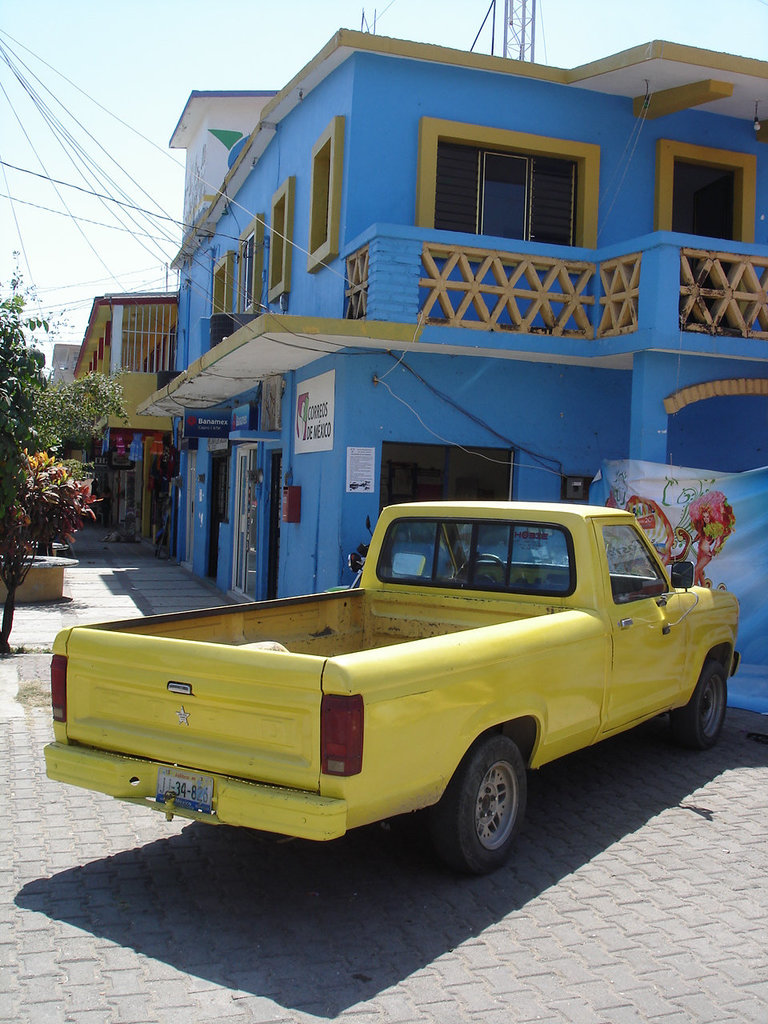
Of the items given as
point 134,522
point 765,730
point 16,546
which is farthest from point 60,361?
point 765,730

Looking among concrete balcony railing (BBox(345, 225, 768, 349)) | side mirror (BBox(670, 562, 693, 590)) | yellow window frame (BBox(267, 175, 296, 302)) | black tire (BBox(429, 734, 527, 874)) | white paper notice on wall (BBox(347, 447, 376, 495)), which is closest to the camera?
black tire (BBox(429, 734, 527, 874))

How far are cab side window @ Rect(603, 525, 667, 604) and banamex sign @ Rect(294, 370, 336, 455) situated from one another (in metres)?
4.64

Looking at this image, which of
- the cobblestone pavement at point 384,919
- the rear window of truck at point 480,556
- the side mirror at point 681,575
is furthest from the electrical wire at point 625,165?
the cobblestone pavement at point 384,919

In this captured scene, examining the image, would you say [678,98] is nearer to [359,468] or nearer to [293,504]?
[359,468]

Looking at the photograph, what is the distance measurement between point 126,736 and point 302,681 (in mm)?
1036

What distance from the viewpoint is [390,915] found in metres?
4.11

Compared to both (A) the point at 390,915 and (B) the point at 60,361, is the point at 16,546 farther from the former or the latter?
(B) the point at 60,361

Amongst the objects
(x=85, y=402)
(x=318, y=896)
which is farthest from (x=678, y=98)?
(x=85, y=402)

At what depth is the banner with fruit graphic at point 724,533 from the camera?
8391 mm

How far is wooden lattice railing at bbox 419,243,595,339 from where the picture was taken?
9500 mm

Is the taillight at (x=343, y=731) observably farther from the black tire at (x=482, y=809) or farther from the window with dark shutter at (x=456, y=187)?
the window with dark shutter at (x=456, y=187)

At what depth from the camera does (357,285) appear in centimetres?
983

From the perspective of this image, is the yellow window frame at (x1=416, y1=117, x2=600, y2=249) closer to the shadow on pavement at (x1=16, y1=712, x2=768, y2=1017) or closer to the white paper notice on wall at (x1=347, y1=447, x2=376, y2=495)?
the white paper notice on wall at (x1=347, y1=447, x2=376, y2=495)

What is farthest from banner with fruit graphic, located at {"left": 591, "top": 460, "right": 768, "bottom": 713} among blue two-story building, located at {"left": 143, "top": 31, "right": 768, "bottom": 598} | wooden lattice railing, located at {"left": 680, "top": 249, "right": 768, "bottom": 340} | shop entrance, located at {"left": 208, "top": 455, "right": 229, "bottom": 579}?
shop entrance, located at {"left": 208, "top": 455, "right": 229, "bottom": 579}
